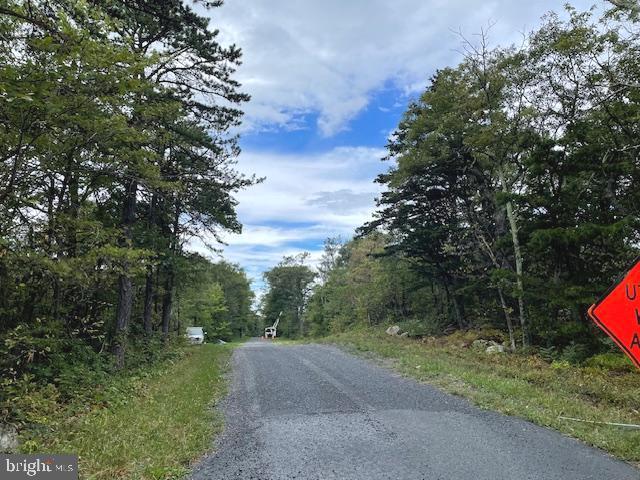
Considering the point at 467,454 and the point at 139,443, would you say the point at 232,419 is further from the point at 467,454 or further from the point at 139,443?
the point at 467,454

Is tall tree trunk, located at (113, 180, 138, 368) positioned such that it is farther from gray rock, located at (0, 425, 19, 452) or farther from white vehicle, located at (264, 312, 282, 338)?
white vehicle, located at (264, 312, 282, 338)

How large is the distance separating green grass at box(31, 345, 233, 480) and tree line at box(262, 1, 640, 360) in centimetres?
892

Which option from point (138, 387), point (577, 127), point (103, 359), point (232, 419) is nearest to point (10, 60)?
point (232, 419)

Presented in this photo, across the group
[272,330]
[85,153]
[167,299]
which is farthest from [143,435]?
[272,330]

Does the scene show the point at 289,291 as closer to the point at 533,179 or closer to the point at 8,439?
the point at 533,179

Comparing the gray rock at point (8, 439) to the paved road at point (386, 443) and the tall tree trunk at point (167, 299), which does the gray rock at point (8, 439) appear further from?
the tall tree trunk at point (167, 299)

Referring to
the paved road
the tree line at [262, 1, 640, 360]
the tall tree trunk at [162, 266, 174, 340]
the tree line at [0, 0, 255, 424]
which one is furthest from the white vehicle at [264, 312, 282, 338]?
the paved road

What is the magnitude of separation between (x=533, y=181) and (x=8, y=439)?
13650mm

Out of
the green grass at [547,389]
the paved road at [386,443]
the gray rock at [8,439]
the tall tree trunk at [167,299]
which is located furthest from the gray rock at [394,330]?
the gray rock at [8,439]

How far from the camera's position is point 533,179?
12.9 m

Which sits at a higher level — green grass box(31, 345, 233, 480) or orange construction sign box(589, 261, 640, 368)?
orange construction sign box(589, 261, 640, 368)

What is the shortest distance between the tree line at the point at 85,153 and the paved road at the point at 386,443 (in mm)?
3578

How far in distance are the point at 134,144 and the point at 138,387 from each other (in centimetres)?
509

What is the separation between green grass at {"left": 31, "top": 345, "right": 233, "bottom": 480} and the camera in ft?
13.9
